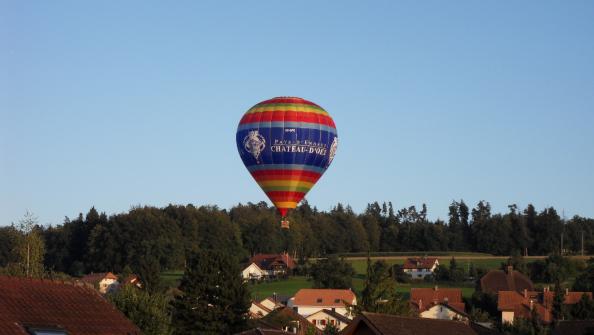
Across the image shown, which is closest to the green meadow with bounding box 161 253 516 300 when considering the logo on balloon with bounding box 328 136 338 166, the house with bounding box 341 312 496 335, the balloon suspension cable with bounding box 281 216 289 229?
the balloon suspension cable with bounding box 281 216 289 229

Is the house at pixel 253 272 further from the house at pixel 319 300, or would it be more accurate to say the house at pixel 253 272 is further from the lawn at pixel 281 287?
the house at pixel 319 300

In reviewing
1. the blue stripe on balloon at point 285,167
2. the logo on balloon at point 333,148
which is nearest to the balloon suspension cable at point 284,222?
the blue stripe on balloon at point 285,167

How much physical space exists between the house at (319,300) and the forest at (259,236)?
33.7 meters

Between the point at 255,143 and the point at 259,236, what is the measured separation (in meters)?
115

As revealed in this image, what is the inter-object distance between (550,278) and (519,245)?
4477 cm

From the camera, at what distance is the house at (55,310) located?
2739 centimetres

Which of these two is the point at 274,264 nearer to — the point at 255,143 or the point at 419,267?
the point at 419,267

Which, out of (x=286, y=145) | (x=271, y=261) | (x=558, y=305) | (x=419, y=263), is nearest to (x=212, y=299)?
(x=286, y=145)

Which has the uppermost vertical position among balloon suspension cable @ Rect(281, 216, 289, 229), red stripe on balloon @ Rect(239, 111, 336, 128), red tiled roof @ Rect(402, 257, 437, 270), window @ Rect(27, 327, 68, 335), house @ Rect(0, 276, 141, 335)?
red stripe on balloon @ Rect(239, 111, 336, 128)

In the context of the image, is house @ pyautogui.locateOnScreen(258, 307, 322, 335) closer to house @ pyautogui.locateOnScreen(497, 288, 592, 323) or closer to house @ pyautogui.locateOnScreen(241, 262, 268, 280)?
house @ pyautogui.locateOnScreen(497, 288, 592, 323)

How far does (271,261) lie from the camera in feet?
513

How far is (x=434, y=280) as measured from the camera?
459 feet

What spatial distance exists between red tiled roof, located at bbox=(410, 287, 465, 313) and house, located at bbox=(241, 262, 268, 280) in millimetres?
39236

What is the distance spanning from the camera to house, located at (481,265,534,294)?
11919 cm
